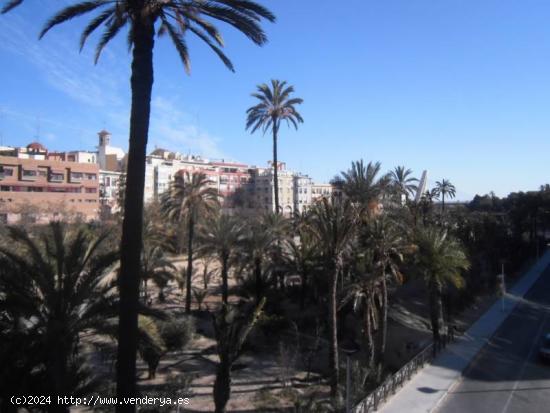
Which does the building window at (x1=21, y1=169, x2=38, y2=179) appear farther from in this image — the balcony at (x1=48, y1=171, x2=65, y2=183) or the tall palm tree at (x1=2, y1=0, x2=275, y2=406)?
the tall palm tree at (x1=2, y1=0, x2=275, y2=406)

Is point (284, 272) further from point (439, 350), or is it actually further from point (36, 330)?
point (36, 330)

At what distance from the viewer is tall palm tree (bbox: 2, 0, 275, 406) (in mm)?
8031

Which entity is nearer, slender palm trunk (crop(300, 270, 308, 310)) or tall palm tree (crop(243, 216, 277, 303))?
tall palm tree (crop(243, 216, 277, 303))

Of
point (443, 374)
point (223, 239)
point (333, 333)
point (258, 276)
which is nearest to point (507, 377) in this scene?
point (443, 374)

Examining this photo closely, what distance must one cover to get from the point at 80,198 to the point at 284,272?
167ft

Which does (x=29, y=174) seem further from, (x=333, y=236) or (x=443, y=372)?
(x=443, y=372)

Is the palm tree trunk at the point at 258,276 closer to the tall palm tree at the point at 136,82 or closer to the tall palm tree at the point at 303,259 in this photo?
the tall palm tree at the point at 303,259

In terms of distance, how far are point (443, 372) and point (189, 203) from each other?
54.0 feet

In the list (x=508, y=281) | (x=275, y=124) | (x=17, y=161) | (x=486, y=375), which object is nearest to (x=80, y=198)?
(x=17, y=161)

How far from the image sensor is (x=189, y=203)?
27.7 metres

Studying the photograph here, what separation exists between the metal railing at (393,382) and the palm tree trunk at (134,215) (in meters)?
6.99

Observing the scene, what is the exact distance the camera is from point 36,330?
382 inches

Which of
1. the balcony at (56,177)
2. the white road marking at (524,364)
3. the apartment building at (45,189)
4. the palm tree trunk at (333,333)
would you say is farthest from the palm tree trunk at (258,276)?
the balcony at (56,177)

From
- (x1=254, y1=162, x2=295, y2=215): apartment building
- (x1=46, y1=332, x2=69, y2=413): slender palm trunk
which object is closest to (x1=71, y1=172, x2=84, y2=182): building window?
(x1=254, y1=162, x2=295, y2=215): apartment building
